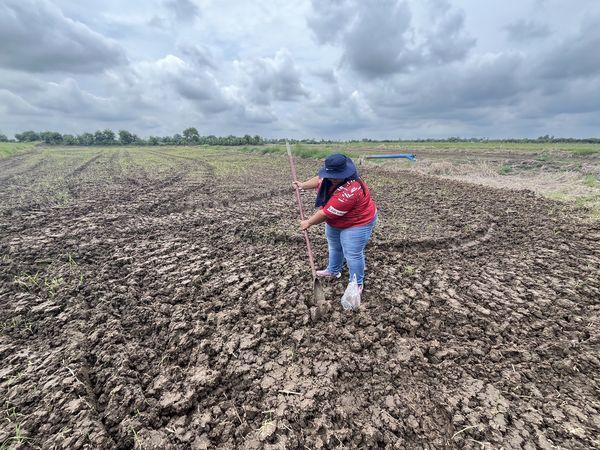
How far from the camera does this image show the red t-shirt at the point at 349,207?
386cm

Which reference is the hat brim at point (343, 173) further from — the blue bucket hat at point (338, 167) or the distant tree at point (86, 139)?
the distant tree at point (86, 139)

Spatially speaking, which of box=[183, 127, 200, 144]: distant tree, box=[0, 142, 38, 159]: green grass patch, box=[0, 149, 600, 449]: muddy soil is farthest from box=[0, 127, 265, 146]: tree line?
box=[0, 149, 600, 449]: muddy soil

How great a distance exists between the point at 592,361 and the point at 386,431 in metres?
2.49

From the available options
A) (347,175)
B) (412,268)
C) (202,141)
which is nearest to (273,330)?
(347,175)

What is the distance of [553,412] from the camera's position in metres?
2.88

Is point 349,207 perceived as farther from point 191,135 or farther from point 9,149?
point 191,135

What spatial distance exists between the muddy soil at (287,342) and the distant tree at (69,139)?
86.5 m

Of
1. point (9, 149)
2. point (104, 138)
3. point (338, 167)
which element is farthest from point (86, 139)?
point (338, 167)

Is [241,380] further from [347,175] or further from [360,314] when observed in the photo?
[347,175]

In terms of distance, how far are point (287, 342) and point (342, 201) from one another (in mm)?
1741

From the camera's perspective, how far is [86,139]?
78.4 m

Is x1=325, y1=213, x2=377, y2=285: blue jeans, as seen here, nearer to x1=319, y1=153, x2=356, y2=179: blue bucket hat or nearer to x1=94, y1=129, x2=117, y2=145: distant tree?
x1=319, y1=153, x2=356, y2=179: blue bucket hat

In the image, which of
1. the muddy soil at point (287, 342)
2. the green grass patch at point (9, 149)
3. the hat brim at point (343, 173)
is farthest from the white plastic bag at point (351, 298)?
the green grass patch at point (9, 149)

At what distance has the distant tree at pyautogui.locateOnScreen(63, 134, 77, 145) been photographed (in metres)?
76.9
